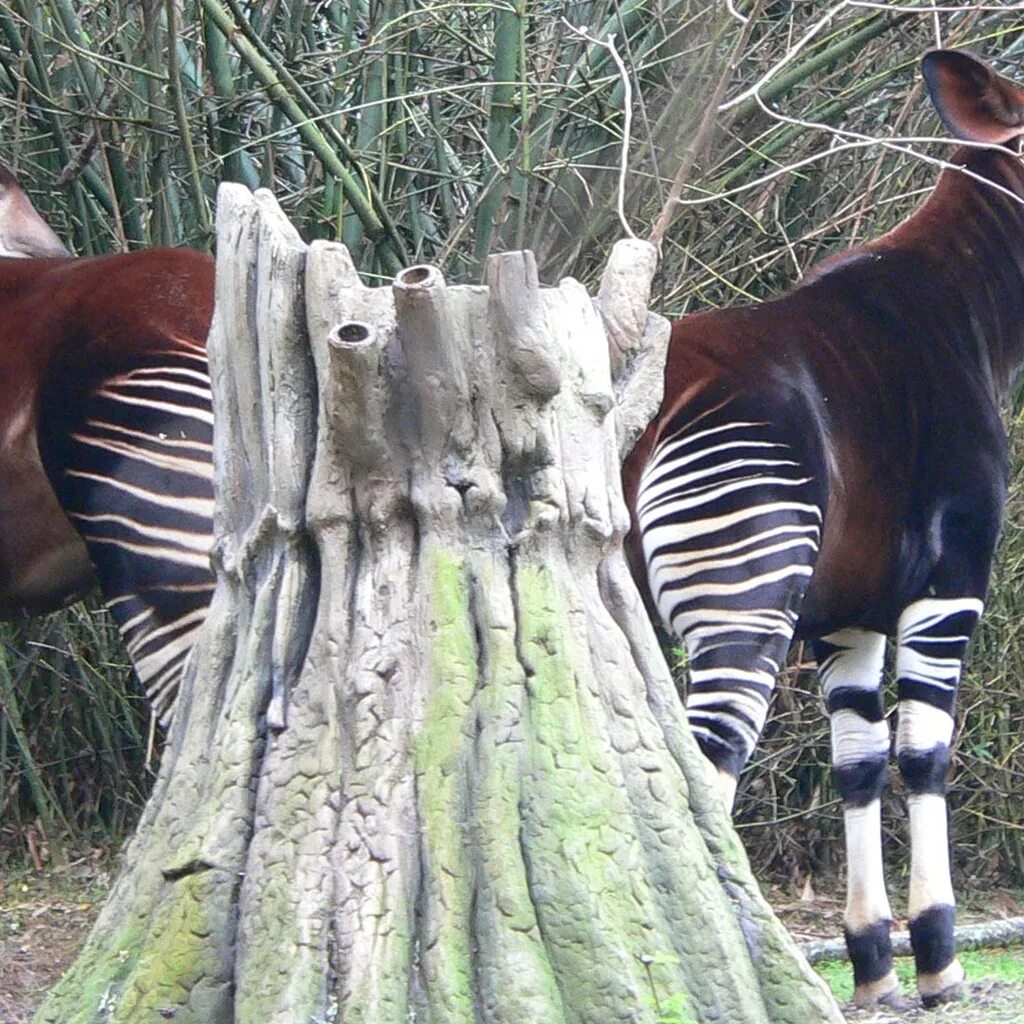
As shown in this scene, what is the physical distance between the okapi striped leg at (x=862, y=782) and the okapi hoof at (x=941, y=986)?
0.46 ft

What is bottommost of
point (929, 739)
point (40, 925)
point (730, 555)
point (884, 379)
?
point (40, 925)

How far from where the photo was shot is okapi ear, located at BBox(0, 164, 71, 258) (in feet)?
14.8

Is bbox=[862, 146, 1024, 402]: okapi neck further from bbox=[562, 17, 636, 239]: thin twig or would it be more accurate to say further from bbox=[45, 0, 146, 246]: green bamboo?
bbox=[45, 0, 146, 246]: green bamboo

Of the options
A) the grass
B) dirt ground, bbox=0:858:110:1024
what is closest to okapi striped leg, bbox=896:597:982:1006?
the grass

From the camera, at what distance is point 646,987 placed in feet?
7.22

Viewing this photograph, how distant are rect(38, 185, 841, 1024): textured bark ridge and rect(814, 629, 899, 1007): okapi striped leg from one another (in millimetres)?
1866

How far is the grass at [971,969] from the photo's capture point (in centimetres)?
434

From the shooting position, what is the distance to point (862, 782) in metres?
4.42

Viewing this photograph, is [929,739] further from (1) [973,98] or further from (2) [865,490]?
(1) [973,98]

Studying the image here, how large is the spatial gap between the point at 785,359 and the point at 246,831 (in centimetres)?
205

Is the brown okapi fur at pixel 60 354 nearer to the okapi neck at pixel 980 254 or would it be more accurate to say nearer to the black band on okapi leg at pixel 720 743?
the black band on okapi leg at pixel 720 743

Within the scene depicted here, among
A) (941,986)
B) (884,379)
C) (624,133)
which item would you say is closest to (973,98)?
(884,379)

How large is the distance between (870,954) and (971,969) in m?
0.59

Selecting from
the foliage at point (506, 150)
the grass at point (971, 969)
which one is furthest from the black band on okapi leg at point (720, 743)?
the foliage at point (506, 150)
